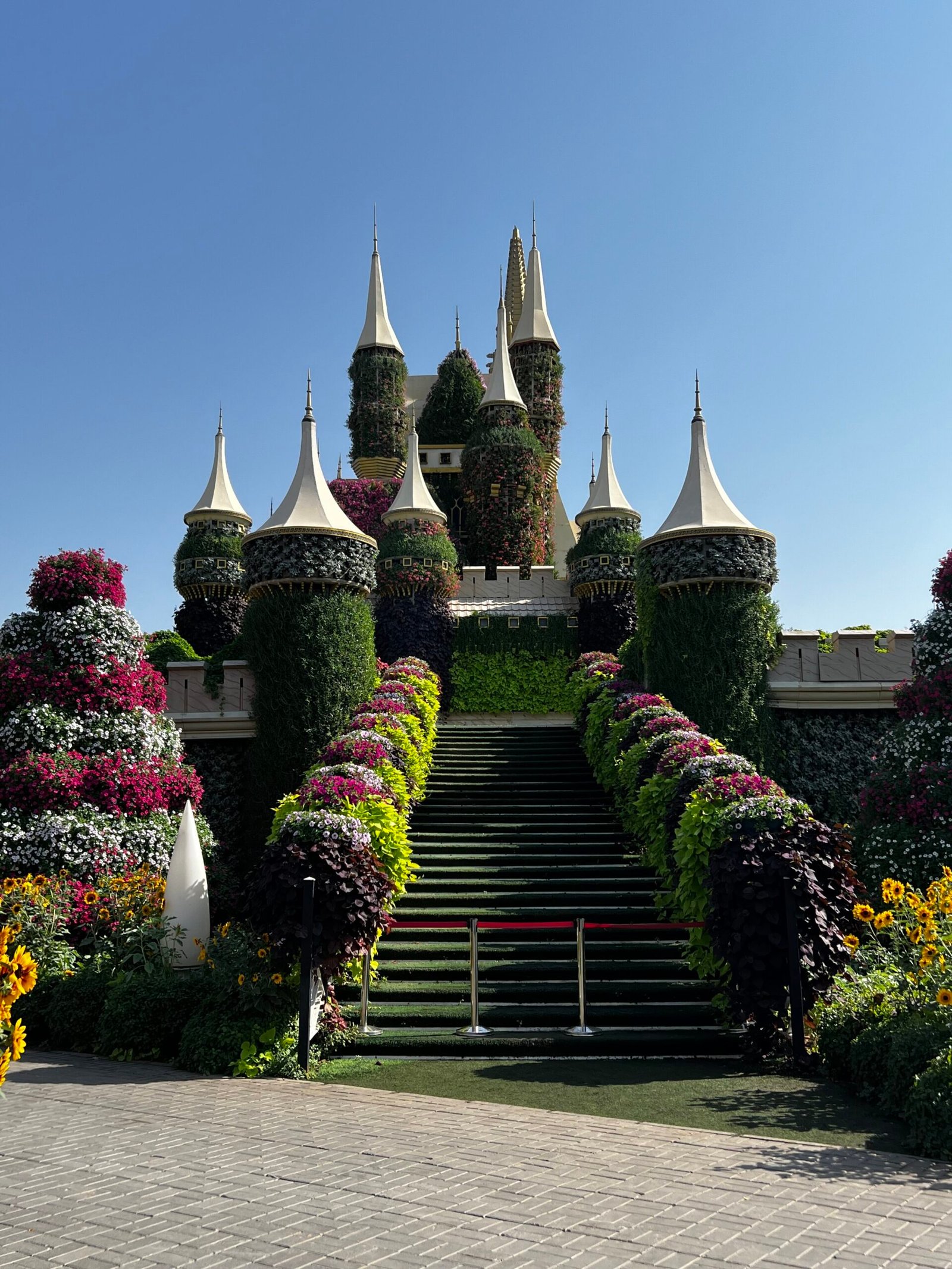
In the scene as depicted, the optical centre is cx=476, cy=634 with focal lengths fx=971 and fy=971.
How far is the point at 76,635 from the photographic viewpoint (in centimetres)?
1178

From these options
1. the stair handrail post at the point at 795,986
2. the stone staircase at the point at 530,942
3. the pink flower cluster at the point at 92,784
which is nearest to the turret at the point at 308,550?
the stone staircase at the point at 530,942

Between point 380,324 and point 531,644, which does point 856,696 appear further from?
point 380,324

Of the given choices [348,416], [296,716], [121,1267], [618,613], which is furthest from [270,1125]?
[348,416]

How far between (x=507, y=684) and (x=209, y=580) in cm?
896

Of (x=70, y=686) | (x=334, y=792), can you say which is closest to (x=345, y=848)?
(x=334, y=792)

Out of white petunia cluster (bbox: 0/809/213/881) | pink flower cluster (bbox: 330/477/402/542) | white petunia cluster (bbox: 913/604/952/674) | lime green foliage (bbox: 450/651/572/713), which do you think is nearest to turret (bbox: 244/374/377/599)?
white petunia cluster (bbox: 0/809/213/881)

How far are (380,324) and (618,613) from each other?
17858 mm

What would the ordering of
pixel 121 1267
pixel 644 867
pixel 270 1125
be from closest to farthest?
pixel 121 1267
pixel 270 1125
pixel 644 867

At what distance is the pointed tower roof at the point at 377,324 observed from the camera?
34.7m

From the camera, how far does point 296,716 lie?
582 inches

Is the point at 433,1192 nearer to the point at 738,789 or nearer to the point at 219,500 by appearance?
the point at 738,789

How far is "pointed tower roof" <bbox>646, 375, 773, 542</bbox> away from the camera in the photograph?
Answer: 1469cm

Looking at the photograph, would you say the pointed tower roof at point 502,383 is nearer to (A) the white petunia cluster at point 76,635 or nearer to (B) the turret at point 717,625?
(B) the turret at point 717,625

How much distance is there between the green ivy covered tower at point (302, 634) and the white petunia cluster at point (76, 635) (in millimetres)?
3044
